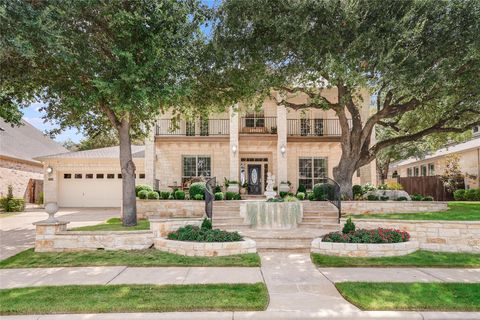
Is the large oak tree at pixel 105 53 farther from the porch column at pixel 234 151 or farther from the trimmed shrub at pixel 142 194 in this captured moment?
the porch column at pixel 234 151

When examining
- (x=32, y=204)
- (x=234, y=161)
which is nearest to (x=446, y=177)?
(x=234, y=161)

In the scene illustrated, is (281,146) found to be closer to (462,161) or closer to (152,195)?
(152,195)

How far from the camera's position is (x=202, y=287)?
586cm

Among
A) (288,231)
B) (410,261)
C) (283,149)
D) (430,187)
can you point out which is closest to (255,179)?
(283,149)

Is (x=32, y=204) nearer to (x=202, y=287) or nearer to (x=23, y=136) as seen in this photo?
(x=23, y=136)

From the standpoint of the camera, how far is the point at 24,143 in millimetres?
24625

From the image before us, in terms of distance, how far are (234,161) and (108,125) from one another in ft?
22.7

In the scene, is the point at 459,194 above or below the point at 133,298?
above

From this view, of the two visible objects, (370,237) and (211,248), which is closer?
(211,248)

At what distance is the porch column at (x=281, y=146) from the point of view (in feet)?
60.5

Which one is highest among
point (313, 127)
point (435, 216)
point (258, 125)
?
point (258, 125)

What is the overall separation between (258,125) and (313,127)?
11.1 feet

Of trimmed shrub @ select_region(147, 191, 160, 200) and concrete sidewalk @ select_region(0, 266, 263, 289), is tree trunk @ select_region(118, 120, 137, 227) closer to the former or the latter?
trimmed shrub @ select_region(147, 191, 160, 200)

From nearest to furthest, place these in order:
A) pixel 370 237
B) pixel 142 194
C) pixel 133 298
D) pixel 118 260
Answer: pixel 133 298, pixel 118 260, pixel 370 237, pixel 142 194
